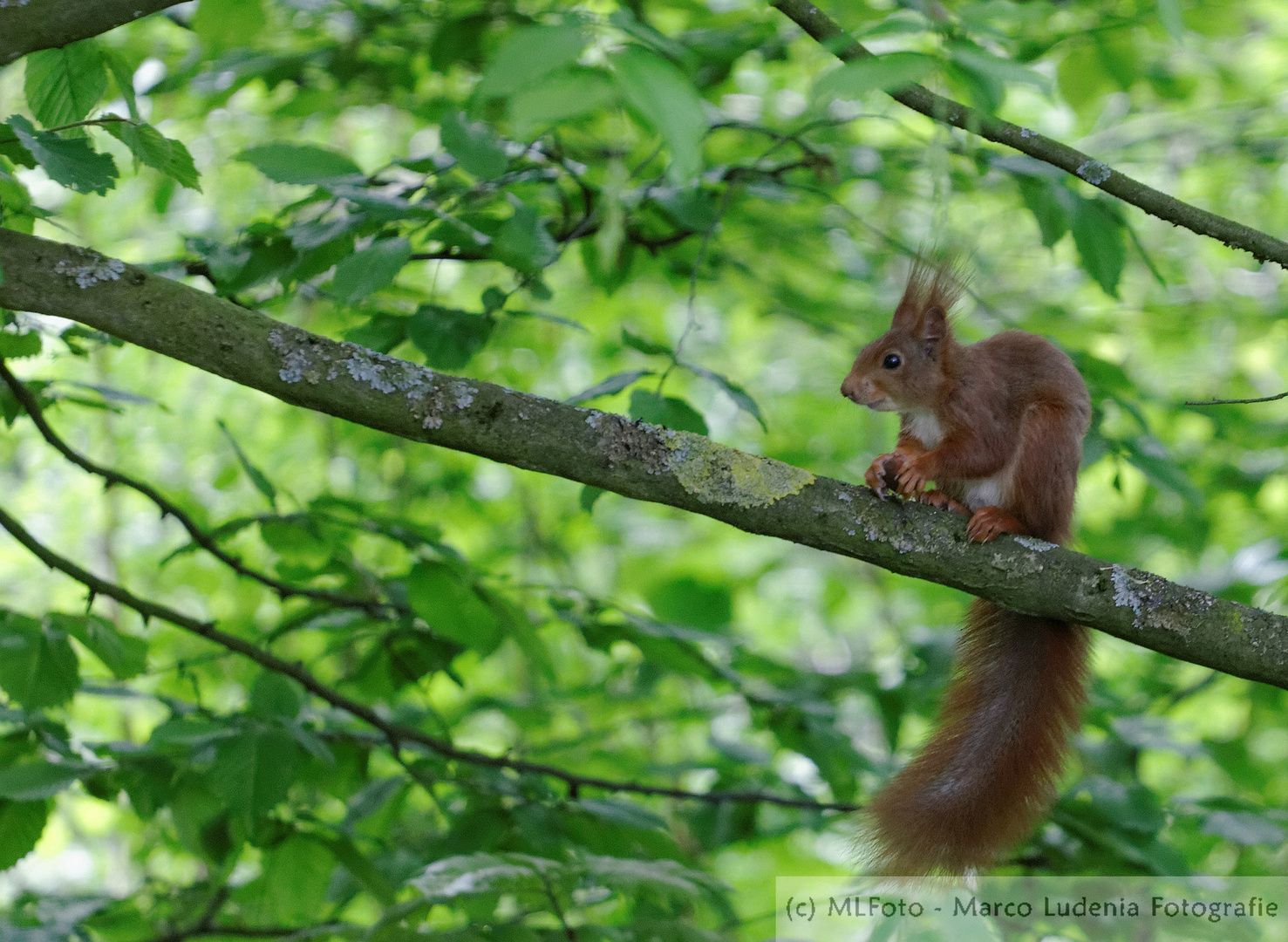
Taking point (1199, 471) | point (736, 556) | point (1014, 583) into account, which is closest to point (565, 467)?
point (1014, 583)

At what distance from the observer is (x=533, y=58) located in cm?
92

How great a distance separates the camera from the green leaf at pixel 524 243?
2123 mm

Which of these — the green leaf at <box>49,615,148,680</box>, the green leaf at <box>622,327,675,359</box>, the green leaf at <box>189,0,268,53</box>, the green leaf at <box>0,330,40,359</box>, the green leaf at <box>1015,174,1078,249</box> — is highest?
the green leaf at <box>189,0,268,53</box>

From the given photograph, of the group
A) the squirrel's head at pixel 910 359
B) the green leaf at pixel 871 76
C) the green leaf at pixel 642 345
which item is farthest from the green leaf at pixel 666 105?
the squirrel's head at pixel 910 359

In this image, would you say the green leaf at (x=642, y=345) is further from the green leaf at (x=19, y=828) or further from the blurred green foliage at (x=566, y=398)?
the green leaf at (x=19, y=828)

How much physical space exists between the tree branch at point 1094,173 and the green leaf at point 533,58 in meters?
0.86

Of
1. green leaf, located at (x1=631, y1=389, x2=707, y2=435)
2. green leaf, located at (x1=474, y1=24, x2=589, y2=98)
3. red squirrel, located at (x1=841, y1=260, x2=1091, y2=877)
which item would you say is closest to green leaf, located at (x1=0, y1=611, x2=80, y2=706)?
green leaf, located at (x1=631, y1=389, x2=707, y2=435)

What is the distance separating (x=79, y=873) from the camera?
25.3ft

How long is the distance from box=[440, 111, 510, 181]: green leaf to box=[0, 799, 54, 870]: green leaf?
1.58 metres

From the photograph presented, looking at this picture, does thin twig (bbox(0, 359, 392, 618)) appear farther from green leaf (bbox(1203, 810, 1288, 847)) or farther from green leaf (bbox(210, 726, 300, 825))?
green leaf (bbox(1203, 810, 1288, 847))

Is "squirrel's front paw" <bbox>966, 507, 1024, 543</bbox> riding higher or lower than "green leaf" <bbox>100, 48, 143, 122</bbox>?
lower

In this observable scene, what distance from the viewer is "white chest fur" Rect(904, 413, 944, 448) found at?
2.60 metres

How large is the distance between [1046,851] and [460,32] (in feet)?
9.25

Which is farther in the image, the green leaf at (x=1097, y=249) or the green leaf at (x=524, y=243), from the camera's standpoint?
the green leaf at (x=1097, y=249)
